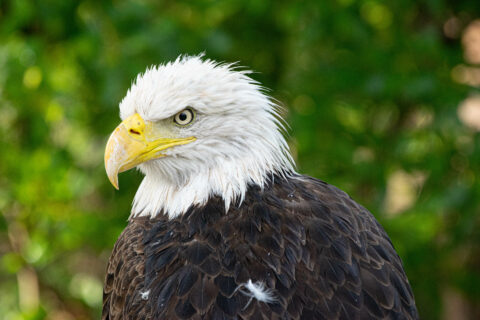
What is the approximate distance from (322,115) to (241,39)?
46.7 inches

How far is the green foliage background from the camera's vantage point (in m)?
4.68

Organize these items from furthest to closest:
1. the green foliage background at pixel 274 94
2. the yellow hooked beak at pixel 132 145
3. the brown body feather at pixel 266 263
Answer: the green foliage background at pixel 274 94
the yellow hooked beak at pixel 132 145
the brown body feather at pixel 266 263

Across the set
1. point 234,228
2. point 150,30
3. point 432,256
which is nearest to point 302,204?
point 234,228

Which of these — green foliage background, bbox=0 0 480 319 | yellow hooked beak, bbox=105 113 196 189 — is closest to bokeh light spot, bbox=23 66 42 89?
green foliage background, bbox=0 0 480 319

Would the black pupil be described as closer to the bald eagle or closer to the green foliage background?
the bald eagle

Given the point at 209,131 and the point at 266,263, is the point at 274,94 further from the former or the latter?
the point at 266,263

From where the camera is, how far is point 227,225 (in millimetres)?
2773

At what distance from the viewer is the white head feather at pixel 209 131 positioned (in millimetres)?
2912

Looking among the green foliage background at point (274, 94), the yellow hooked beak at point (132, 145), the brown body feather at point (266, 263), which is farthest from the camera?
the green foliage background at point (274, 94)

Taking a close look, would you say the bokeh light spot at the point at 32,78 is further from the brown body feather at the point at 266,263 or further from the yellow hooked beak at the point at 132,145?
the brown body feather at the point at 266,263

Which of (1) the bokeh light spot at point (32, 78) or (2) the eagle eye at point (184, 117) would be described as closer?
(2) the eagle eye at point (184, 117)

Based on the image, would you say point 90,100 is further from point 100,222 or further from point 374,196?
point 374,196

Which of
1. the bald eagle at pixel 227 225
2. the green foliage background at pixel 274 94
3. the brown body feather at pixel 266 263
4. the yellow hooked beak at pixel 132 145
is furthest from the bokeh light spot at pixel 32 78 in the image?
the brown body feather at pixel 266 263

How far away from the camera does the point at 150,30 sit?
181 inches
